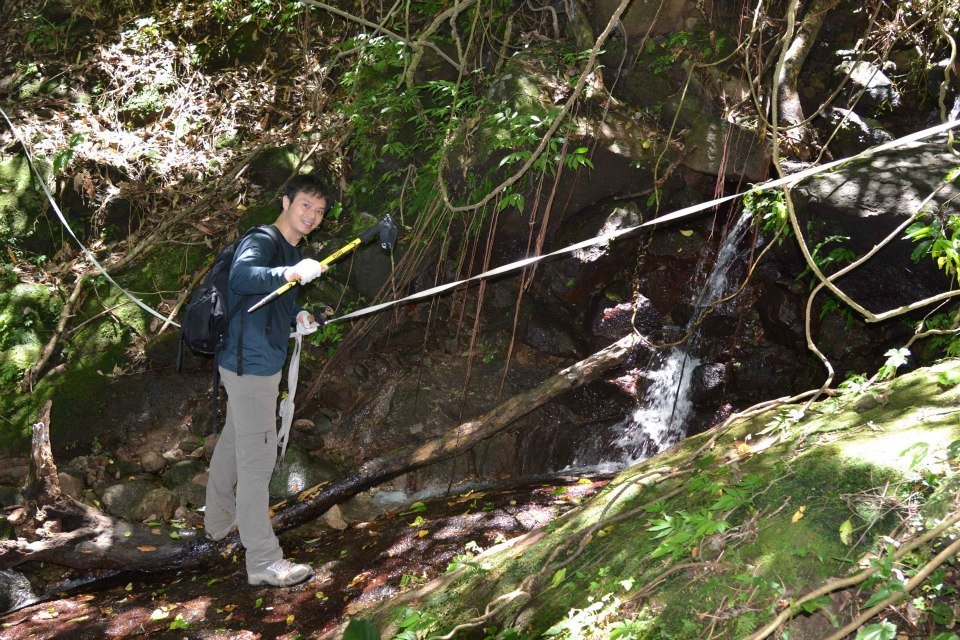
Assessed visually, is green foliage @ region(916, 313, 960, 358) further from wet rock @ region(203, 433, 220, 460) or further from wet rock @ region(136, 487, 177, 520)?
wet rock @ region(136, 487, 177, 520)

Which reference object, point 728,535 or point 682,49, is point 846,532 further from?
point 682,49

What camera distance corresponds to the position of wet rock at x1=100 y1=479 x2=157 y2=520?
5090 millimetres

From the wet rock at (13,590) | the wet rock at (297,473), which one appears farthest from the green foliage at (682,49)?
the wet rock at (13,590)

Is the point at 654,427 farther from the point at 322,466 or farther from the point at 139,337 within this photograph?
the point at 139,337

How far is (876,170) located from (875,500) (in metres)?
4.15

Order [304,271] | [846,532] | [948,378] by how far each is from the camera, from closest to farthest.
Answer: [846,532] < [948,378] < [304,271]


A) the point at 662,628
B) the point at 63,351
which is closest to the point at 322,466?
the point at 63,351

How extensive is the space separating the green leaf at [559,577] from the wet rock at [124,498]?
3.65 m

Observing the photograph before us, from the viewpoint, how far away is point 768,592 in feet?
6.88

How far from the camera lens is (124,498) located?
203 inches

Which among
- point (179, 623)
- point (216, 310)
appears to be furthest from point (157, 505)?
point (216, 310)

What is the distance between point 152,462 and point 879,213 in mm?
5882

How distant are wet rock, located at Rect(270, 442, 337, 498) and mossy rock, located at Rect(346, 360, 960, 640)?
249cm

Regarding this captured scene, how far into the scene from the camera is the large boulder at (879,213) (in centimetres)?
518
